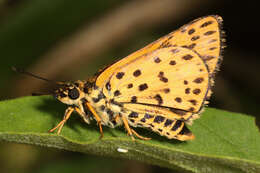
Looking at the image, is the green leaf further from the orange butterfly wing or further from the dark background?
the dark background

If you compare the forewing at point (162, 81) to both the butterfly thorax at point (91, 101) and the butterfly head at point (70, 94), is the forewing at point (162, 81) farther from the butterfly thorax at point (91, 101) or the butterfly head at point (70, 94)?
the butterfly head at point (70, 94)

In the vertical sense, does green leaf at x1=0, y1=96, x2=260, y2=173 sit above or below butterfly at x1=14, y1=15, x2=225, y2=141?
below

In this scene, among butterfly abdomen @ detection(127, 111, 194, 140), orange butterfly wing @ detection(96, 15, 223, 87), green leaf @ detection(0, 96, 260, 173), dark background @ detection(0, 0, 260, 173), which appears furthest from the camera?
dark background @ detection(0, 0, 260, 173)

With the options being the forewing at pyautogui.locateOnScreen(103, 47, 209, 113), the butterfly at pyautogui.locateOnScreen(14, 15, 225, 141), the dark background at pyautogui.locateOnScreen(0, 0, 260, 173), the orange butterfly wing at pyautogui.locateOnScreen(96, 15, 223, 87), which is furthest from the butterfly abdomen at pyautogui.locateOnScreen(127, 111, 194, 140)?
the dark background at pyautogui.locateOnScreen(0, 0, 260, 173)

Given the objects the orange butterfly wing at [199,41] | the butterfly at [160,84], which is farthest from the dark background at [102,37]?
the orange butterfly wing at [199,41]

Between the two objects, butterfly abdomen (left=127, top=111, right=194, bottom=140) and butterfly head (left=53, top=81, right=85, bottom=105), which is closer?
butterfly abdomen (left=127, top=111, right=194, bottom=140)

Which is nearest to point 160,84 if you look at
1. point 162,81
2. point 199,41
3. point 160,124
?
point 162,81

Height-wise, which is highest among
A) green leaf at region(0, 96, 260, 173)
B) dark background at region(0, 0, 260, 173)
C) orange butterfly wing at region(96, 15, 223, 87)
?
dark background at region(0, 0, 260, 173)
